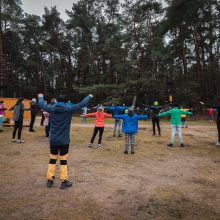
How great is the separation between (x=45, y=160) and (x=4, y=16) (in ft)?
95.5

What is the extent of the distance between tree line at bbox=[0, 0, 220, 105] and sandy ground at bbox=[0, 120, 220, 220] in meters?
20.6

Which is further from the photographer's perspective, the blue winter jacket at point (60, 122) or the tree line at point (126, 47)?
the tree line at point (126, 47)

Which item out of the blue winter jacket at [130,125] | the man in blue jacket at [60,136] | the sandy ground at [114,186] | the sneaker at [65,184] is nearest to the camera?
the sandy ground at [114,186]

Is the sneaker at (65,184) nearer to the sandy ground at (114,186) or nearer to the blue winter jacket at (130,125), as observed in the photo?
the sandy ground at (114,186)

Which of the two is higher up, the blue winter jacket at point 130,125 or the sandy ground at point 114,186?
the blue winter jacket at point 130,125

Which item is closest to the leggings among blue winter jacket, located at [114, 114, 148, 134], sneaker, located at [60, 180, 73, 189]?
sneaker, located at [60, 180, 73, 189]

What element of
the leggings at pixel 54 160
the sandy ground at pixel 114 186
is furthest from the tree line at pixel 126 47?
the leggings at pixel 54 160

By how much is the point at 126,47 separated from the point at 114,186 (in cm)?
2815

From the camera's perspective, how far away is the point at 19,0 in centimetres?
3700

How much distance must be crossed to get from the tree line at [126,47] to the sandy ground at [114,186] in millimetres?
20600

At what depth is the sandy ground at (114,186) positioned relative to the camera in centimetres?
441

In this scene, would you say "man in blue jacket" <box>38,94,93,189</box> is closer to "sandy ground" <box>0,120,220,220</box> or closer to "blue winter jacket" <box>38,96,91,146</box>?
"blue winter jacket" <box>38,96,91,146</box>

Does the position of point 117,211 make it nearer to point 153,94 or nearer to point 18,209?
point 18,209

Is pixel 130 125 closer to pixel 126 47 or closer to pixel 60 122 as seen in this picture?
pixel 60 122
